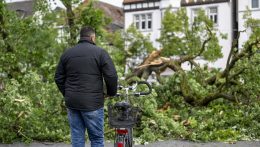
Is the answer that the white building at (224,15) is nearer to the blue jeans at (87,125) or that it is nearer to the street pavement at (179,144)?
the street pavement at (179,144)

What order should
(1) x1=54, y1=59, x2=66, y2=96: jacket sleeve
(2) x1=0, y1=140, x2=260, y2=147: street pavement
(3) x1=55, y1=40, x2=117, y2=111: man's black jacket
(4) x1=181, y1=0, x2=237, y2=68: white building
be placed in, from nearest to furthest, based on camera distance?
(3) x1=55, y1=40, x2=117, y2=111: man's black jacket, (1) x1=54, y1=59, x2=66, y2=96: jacket sleeve, (2) x1=0, y1=140, x2=260, y2=147: street pavement, (4) x1=181, y1=0, x2=237, y2=68: white building

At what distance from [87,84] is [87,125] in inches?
19.9

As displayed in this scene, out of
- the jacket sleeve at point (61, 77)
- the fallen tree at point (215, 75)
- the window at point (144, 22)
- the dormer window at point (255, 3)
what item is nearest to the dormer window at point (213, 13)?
the dormer window at point (255, 3)

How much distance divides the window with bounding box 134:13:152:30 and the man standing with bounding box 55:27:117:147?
1727 inches

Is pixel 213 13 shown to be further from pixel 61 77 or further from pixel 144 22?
pixel 61 77

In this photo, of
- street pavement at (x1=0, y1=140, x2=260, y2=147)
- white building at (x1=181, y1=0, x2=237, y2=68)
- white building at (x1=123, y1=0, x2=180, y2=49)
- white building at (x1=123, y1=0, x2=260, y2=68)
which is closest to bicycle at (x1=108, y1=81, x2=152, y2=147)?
street pavement at (x1=0, y1=140, x2=260, y2=147)

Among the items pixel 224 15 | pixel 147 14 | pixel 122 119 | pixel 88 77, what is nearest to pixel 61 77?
pixel 88 77

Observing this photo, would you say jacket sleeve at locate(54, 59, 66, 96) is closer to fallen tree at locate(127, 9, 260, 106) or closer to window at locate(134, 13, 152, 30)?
Result: fallen tree at locate(127, 9, 260, 106)

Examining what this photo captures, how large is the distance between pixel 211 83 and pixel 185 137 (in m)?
4.34

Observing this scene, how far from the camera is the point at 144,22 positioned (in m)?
50.5

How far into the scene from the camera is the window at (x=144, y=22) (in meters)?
49.9

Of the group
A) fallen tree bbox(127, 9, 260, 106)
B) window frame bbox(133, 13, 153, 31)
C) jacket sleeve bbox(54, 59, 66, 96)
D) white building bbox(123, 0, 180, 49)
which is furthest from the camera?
window frame bbox(133, 13, 153, 31)

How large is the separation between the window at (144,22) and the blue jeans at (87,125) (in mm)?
43865

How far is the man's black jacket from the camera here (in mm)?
5883
